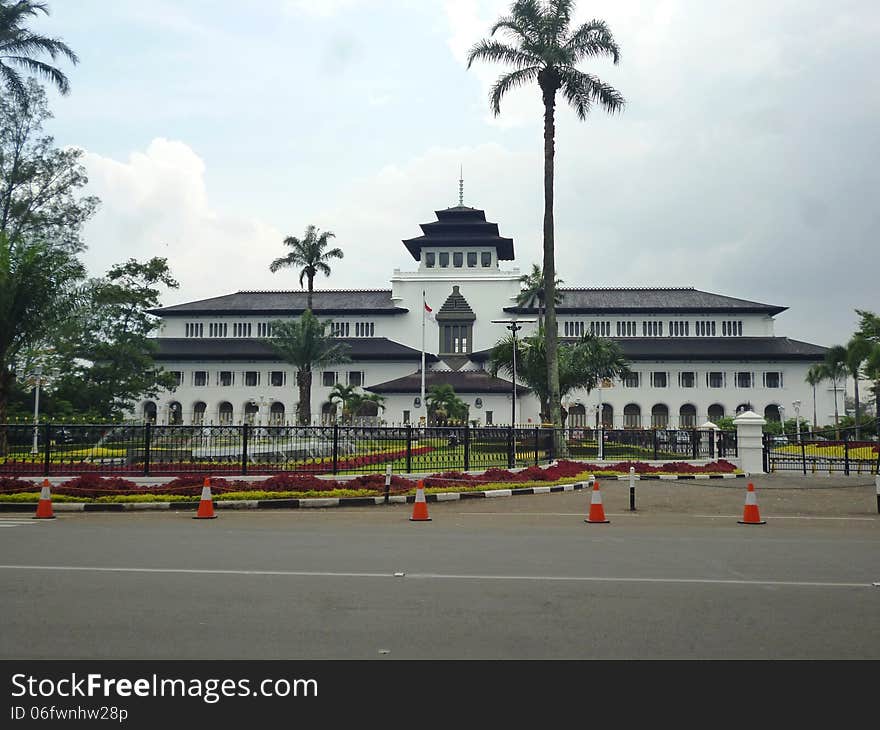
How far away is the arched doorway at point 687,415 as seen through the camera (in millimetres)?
62747

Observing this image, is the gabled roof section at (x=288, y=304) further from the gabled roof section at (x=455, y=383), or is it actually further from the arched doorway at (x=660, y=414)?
the arched doorway at (x=660, y=414)

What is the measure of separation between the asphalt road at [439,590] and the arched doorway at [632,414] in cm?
5147

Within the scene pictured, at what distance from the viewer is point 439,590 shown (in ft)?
23.1

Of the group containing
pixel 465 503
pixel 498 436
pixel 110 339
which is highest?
pixel 110 339

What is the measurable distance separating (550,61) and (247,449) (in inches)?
736

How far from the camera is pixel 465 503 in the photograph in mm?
16922

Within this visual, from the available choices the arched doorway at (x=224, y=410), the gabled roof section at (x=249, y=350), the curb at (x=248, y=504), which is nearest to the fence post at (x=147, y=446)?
the curb at (x=248, y=504)

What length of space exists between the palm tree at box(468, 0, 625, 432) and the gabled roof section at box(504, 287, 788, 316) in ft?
111

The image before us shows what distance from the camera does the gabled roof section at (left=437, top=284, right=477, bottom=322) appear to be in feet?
217

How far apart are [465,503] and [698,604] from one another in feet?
34.5

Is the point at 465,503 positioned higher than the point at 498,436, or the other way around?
the point at 498,436
